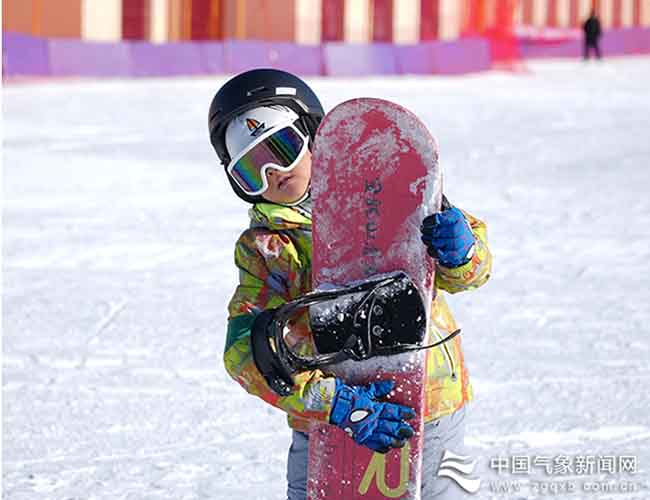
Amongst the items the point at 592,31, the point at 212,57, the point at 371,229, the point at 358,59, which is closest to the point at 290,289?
the point at 371,229

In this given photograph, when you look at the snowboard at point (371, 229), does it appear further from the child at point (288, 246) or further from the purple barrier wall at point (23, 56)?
the purple barrier wall at point (23, 56)

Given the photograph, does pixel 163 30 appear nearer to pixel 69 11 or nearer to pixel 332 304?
pixel 69 11

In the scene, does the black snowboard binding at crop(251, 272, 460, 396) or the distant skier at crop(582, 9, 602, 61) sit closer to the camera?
the black snowboard binding at crop(251, 272, 460, 396)

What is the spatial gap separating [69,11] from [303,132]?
2099 centimetres

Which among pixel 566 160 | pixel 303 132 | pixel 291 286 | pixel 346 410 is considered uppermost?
pixel 303 132

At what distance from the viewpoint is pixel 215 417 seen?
4.98 metres

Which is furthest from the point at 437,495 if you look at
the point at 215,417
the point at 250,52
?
the point at 250,52

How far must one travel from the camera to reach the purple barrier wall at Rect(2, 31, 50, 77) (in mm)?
18250

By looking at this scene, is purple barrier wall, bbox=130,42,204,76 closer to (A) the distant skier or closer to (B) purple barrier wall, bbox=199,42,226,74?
(B) purple barrier wall, bbox=199,42,226,74

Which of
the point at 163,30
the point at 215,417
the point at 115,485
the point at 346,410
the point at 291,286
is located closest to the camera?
the point at 346,410

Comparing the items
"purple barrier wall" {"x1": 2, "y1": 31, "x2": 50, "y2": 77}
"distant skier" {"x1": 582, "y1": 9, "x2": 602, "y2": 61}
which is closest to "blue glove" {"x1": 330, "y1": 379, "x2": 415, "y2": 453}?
"purple barrier wall" {"x1": 2, "y1": 31, "x2": 50, "y2": 77}

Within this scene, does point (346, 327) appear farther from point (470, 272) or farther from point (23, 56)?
point (23, 56)

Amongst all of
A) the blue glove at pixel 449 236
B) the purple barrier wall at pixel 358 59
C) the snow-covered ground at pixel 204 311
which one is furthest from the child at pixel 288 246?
the purple barrier wall at pixel 358 59

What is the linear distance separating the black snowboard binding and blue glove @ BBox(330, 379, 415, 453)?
81 millimetres
